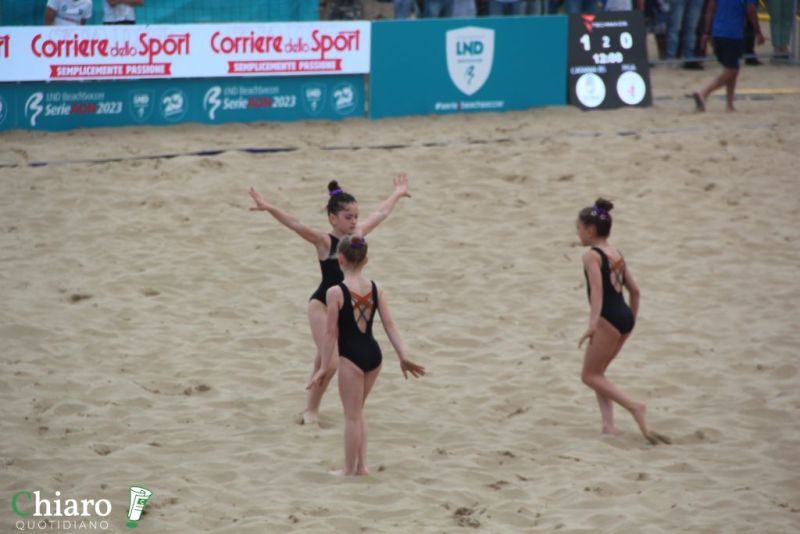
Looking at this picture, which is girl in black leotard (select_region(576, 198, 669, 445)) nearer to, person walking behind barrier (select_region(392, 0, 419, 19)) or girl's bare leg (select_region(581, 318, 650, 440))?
girl's bare leg (select_region(581, 318, 650, 440))

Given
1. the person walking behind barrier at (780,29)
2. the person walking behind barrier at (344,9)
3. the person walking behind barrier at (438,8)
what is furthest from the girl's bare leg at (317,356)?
the person walking behind barrier at (780,29)

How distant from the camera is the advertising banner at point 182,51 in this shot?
1446cm

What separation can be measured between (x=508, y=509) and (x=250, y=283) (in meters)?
4.68

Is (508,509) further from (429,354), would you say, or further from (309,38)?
(309,38)

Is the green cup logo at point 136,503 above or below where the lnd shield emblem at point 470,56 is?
below

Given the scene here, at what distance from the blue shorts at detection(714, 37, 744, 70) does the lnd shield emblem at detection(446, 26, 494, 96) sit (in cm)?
305

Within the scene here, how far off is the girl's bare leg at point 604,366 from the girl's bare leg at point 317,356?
1.64 m

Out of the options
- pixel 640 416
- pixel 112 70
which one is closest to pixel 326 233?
pixel 640 416

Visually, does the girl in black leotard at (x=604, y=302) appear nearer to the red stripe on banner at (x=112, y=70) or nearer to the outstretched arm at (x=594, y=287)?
the outstretched arm at (x=594, y=287)

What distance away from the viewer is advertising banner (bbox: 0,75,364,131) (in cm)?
1465

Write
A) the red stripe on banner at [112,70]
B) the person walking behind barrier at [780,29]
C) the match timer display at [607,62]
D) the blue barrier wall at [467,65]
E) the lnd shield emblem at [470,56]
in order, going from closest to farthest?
1. the red stripe on banner at [112,70]
2. the blue barrier wall at [467,65]
3. the lnd shield emblem at [470,56]
4. the match timer display at [607,62]
5. the person walking behind barrier at [780,29]

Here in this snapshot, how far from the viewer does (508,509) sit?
696 centimetres

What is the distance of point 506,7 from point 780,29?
5559mm

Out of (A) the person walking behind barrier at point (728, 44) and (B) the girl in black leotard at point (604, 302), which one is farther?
(A) the person walking behind barrier at point (728, 44)
